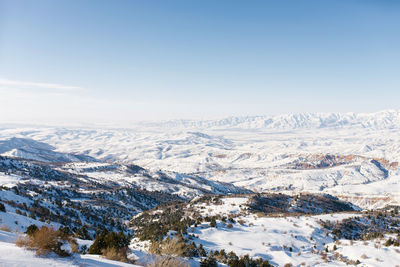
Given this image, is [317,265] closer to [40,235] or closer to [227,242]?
[227,242]

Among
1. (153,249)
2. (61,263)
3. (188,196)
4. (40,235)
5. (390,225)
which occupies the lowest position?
(188,196)

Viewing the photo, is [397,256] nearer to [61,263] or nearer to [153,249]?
[153,249]

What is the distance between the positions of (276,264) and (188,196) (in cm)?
8140

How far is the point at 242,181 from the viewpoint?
184 m

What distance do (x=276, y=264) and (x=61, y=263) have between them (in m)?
16.7

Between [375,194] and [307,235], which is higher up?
[307,235]

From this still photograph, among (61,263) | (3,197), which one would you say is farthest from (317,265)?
(3,197)

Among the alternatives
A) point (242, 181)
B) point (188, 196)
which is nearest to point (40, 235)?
point (188, 196)

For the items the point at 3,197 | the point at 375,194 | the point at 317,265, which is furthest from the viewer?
the point at 375,194

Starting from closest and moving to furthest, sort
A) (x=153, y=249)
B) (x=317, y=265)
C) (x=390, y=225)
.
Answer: (x=153, y=249) → (x=317, y=265) → (x=390, y=225)

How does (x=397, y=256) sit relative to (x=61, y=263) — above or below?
below

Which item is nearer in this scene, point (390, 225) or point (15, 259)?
point (15, 259)

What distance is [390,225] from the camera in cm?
3216

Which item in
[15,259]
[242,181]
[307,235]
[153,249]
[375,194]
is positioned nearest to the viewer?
[15,259]
